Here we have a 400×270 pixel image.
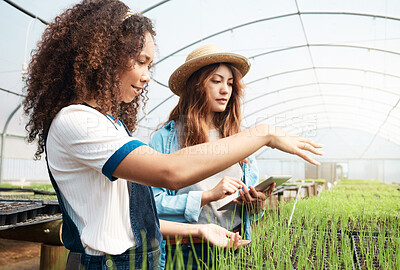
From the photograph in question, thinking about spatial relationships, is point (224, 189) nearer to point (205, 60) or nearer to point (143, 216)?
point (143, 216)

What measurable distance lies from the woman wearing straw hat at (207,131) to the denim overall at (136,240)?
429 millimetres

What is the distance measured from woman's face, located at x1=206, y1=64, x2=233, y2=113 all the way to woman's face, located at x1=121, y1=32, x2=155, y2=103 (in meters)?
0.62

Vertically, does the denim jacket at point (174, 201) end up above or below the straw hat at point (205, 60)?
below

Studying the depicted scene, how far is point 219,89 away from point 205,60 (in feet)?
0.52

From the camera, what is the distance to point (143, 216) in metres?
0.77

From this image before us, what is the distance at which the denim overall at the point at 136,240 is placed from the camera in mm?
704

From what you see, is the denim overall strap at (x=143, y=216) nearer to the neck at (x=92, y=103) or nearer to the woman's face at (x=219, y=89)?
the neck at (x=92, y=103)

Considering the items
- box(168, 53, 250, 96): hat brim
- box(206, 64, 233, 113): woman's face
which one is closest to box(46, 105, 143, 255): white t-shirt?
box(206, 64, 233, 113): woman's face

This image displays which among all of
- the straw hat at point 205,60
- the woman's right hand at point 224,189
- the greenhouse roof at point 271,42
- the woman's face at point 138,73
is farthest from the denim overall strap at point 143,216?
the greenhouse roof at point 271,42

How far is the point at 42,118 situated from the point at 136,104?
40 cm

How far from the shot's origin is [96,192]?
71 centimetres

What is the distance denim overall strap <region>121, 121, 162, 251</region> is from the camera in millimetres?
758

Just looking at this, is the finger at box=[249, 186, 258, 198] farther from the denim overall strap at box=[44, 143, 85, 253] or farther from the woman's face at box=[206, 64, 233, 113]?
the denim overall strap at box=[44, 143, 85, 253]

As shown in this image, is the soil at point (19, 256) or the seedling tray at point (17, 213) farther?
the soil at point (19, 256)
